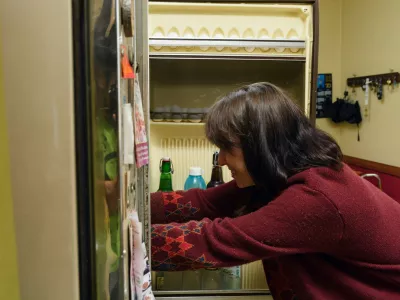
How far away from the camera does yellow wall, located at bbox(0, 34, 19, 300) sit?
295 millimetres

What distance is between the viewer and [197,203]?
0.99 meters

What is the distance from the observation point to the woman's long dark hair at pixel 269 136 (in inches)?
30.4

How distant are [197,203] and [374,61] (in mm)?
1544

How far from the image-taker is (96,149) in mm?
332

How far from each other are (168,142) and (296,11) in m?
0.63

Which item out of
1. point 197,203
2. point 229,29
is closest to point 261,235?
point 197,203

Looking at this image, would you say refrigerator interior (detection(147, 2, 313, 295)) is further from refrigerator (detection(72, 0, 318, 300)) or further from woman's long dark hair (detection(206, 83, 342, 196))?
woman's long dark hair (detection(206, 83, 342, 196))

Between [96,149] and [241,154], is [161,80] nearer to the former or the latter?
[241,154]

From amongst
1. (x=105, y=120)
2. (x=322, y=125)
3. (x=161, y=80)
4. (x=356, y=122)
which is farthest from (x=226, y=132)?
(x=322, y=125)

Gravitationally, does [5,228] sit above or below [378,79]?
below

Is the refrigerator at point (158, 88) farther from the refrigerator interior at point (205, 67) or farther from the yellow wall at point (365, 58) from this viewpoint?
the yellow wall at point (365, 58)

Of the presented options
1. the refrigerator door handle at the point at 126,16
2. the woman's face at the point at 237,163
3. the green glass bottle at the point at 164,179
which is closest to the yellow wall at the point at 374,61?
the green glass bottle at the point at 164,179

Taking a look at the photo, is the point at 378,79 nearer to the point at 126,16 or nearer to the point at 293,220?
the point at 293,220

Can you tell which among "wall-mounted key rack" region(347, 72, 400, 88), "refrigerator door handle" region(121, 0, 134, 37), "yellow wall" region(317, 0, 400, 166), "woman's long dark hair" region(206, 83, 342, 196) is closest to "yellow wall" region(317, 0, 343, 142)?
"yellow wall" region(317, 0, 400, 166)
